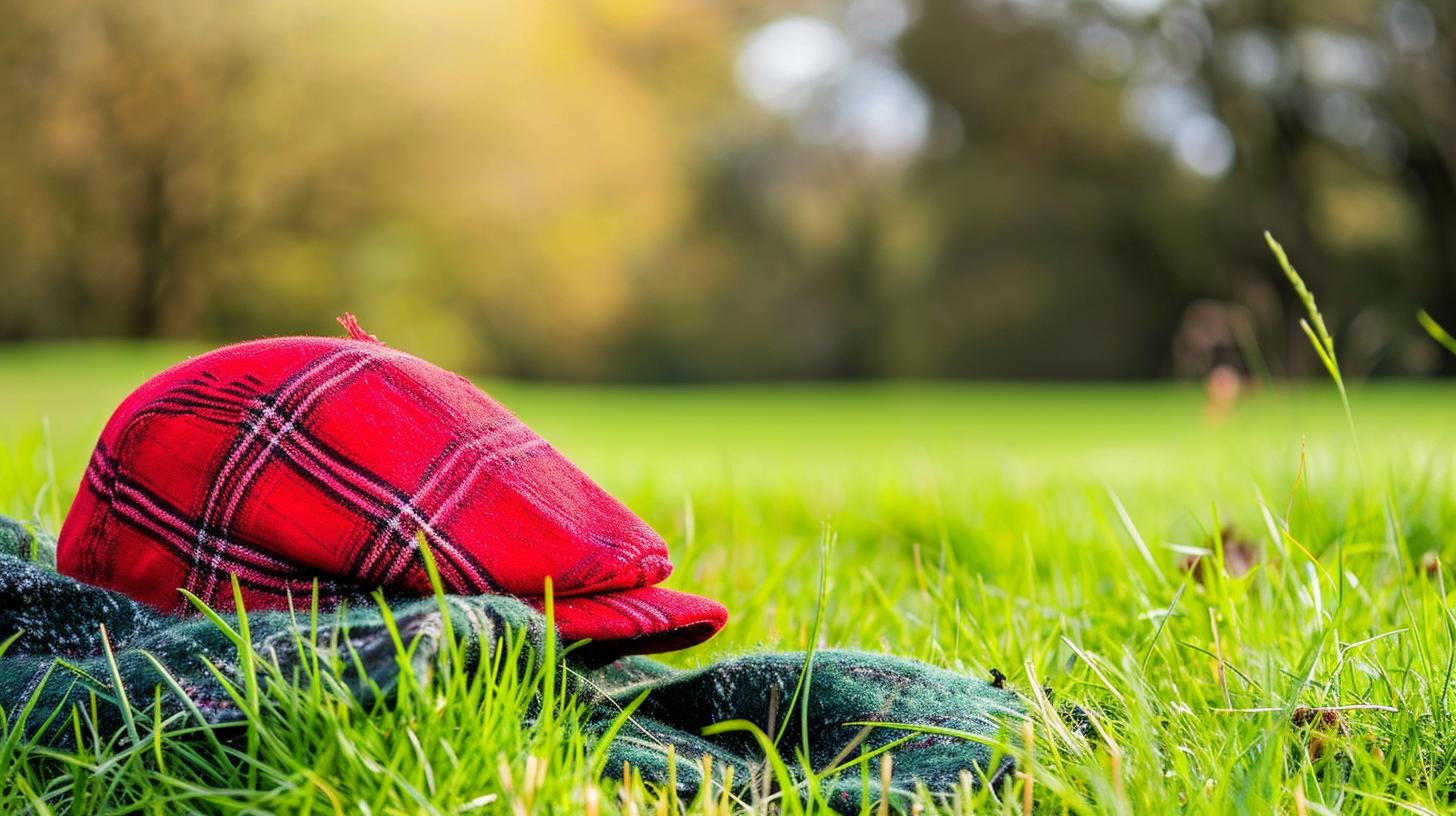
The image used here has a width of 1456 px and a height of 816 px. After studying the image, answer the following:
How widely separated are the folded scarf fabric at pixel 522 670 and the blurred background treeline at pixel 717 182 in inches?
486

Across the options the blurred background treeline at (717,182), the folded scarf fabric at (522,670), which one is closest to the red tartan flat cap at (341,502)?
the folded scarf fabric at (522,670)

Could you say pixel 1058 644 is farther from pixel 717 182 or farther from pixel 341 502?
pixel 717 182

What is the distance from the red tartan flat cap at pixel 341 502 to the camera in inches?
34.1

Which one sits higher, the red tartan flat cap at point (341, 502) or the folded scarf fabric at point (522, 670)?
the red tartan flat cap at point (341, 502)

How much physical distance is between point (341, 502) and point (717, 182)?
17.1 meters

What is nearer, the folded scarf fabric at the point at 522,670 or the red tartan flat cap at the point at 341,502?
the folded scarf fabric at the point at 522,670

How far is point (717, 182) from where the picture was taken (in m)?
17.6

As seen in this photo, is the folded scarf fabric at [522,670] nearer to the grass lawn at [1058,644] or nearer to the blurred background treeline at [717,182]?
the grass lawn at [1058,644]

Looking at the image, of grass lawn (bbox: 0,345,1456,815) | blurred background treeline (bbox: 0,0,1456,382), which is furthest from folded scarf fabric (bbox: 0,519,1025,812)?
blurred background treeline (bbox: 0,0,1456,382)

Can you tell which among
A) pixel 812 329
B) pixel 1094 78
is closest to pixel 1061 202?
pixel 1094 78

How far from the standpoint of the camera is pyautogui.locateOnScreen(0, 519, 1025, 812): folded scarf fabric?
29.7 inches

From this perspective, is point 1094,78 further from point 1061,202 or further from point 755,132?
point 755,132

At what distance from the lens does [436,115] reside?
13.9 metres

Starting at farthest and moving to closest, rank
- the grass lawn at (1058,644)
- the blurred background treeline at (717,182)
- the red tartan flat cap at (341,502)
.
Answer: the blurred background treeline at (717,182) → the red tartan flat cap at (341,502) → the grass lawn at (1058,644)
